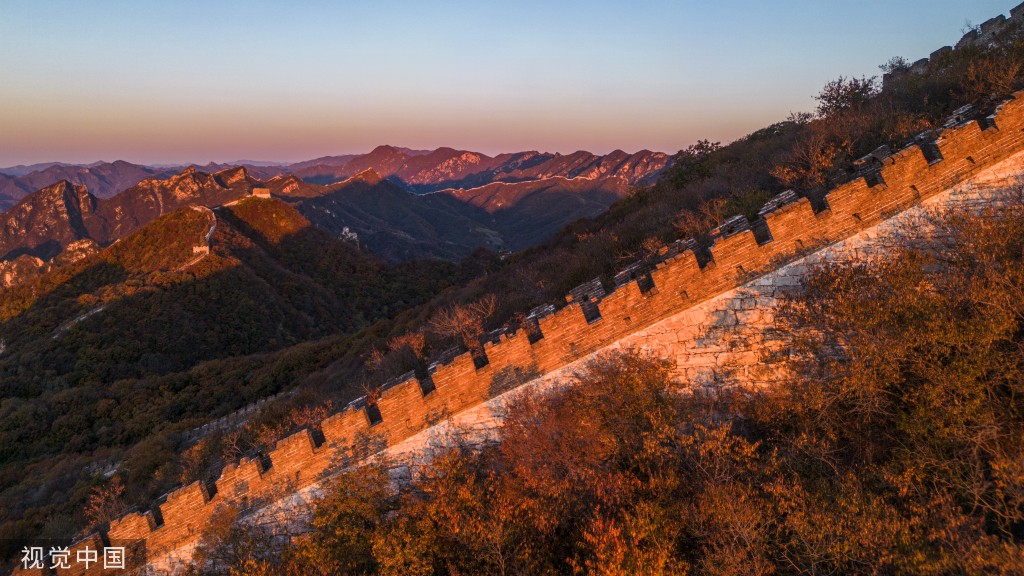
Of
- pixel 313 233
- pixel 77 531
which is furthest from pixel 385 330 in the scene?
pixel 313 233

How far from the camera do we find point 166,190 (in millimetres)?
142375

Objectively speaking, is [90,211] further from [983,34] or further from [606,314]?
[983,34]

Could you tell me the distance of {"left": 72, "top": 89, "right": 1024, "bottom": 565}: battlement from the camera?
22.9ft

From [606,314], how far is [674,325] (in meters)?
1.12

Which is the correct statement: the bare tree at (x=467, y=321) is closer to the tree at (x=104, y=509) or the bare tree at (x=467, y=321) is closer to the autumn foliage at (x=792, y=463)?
the autumn foliage at (x=792, y=463)

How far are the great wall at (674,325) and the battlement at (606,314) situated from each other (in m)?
0.02

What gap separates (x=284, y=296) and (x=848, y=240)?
4516 centimetres

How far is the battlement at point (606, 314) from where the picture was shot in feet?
22.9

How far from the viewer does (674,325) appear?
7.64 meters

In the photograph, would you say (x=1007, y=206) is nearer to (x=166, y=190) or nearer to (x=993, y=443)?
(x=993, y=443)

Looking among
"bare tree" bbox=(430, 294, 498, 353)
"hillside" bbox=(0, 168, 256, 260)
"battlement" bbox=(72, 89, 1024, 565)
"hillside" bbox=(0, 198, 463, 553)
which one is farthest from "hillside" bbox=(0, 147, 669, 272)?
"battlement" bbox=(72, 89, 1024, 565)

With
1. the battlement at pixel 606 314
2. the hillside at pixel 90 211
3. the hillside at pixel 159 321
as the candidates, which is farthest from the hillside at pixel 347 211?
the battlement at pixel 606 314

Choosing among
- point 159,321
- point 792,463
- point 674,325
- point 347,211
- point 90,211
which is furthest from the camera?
point 90,211

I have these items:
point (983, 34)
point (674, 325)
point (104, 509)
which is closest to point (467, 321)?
point (674, 325)
